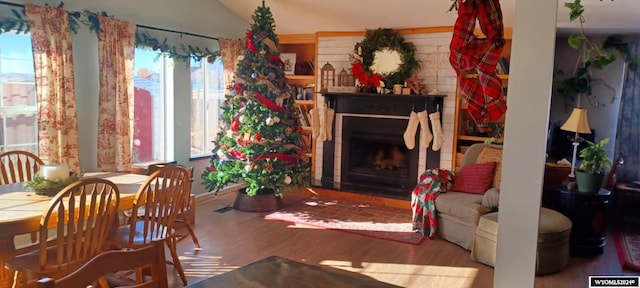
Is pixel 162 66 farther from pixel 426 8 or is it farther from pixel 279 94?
pixel 426 8

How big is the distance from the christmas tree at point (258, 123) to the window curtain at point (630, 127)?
11.1 ft

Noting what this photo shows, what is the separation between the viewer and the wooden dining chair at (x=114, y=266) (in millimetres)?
1277

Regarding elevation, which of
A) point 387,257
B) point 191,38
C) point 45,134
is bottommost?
point 387,257

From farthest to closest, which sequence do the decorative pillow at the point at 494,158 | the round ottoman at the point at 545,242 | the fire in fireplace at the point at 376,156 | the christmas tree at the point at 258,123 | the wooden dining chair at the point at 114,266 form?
the fire in fireplace at the point at 376,156
the christmas tree at the point at 258,123
the decorative pillow at the point at 494,158
the round ottoman at the point at 545,242
the wooden dining chair at the point at 114,266

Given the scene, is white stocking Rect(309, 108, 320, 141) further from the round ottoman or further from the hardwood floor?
the round ottoman

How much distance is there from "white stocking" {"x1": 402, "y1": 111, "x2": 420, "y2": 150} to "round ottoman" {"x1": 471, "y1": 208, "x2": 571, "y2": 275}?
1845 millimetres

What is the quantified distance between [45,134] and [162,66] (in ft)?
5.54

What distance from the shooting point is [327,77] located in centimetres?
629

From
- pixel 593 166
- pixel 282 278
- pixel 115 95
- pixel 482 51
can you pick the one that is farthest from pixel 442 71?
pixel 282 278

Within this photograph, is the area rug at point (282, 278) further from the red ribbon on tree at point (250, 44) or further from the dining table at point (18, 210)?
the red ribbon on tree at point (250, 44)

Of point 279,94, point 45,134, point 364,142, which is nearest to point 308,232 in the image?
point 279,94

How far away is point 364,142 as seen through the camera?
6.25 m

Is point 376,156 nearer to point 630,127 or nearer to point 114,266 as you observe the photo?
point 630,127

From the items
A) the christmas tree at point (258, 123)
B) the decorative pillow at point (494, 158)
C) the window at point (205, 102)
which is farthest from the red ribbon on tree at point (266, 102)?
the decorative pillow at point (494, 158)
